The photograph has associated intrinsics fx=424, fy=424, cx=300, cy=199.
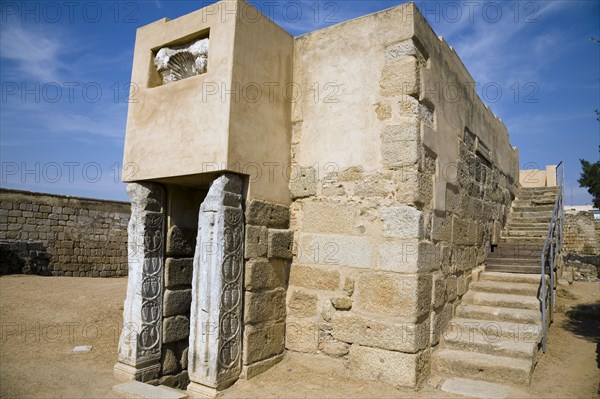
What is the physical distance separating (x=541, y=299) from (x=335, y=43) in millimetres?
3822

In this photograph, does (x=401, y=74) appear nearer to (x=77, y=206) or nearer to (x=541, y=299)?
(x=541, y=299)

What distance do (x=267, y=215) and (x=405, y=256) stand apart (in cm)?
141

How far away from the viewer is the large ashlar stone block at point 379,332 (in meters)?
3.82

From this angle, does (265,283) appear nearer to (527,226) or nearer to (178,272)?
Result: (178,272)

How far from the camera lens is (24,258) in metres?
11.1

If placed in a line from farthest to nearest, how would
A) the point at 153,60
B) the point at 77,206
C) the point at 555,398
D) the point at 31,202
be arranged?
the point at 77,206 < the point at 31,202 < the point at 153,60 < the point at 555,398

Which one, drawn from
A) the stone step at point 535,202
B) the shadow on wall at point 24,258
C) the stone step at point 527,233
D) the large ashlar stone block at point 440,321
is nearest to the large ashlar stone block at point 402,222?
the large ashlar stone block at point 440,321

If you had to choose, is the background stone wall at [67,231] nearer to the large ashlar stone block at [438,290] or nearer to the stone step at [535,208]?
the large ashlar stone block at [438,290]

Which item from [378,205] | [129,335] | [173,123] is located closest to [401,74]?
[378,205]

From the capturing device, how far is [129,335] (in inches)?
170

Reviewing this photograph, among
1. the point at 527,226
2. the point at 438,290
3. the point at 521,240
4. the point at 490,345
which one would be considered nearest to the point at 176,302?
the point at 438,290

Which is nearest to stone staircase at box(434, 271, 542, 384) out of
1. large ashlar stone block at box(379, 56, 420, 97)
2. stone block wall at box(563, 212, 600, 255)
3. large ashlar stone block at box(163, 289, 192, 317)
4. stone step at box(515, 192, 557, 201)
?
large ashlar stone block at box(379, 56, 420, 97)

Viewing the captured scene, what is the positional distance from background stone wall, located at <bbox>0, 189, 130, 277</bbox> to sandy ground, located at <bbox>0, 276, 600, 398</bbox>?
491cm

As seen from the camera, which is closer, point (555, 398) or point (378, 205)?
point (555, 398)
